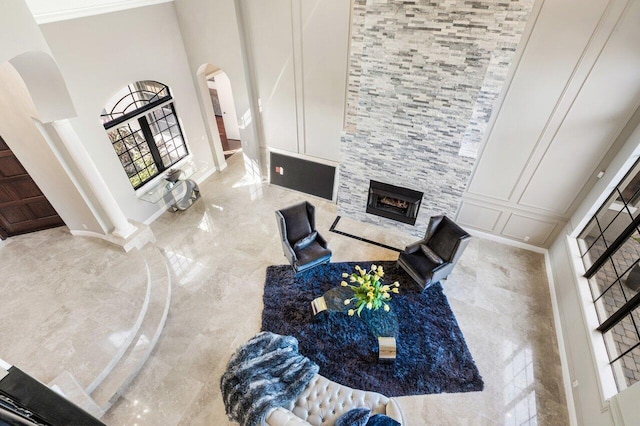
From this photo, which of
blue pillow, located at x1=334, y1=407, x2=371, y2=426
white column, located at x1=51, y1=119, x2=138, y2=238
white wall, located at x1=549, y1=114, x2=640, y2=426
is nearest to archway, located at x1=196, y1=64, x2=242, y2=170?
white column, located at x1=51, y1=119, x2=138, y2=238

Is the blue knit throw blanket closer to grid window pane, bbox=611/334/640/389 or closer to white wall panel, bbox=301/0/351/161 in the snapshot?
grid window pane, bbox=611/334/640/389

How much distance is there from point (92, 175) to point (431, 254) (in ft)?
18.1

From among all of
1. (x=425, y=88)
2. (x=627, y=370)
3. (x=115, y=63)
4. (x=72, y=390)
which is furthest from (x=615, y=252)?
(x=115, y=63)

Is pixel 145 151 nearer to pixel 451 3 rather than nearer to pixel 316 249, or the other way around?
pixel 316 249

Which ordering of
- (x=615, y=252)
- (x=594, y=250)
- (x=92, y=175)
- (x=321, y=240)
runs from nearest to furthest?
(x=615, y=252), (x=594, y=250), (x=92, y=175), (x=321, y=240)

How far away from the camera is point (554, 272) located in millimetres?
5312

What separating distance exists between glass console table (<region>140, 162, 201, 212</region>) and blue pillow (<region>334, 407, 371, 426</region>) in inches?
205

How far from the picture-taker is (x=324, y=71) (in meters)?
5.70

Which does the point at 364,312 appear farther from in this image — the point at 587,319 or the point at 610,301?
the point at 610,301

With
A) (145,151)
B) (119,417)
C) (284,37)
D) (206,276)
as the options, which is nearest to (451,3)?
(284,37)

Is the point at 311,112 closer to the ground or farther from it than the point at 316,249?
farther from it

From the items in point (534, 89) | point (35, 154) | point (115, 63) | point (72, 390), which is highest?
point (115, 63)

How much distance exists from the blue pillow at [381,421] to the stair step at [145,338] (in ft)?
10.3

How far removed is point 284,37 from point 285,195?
127 inches
